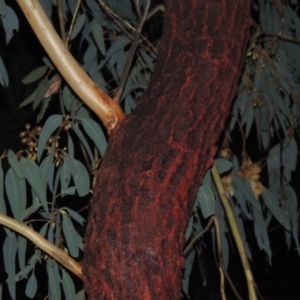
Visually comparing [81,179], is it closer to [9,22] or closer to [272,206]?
[9,22]

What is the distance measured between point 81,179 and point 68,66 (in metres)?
0.27

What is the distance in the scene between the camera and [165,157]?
110 centimetres

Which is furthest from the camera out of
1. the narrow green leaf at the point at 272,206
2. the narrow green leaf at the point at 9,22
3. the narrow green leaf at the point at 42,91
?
the narrow green leaf at the point at 272,206

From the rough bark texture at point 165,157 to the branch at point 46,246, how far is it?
0.31 ft

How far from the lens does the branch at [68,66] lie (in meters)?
1.17

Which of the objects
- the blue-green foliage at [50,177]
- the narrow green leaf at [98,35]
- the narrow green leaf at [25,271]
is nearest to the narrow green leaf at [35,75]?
the blue-green foliage at [50,177]

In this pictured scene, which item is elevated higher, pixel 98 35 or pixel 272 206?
pixel 98 35

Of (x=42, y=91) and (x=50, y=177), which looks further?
(x=42, y=91)

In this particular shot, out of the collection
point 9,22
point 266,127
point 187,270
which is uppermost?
point 9,22

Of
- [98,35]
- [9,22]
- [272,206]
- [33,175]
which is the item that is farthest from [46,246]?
[272,206]

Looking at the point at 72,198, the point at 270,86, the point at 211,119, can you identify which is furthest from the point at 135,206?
the point at 72,198

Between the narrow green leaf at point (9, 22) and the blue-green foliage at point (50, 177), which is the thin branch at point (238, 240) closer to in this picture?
the blue-green foliage at point (50, 177)

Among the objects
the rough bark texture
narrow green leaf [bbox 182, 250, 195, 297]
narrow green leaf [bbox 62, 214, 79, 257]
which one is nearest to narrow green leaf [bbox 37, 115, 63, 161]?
narrow green leaf [bbox 62, 214, 79, 257]

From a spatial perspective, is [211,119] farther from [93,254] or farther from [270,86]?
[270,86]
